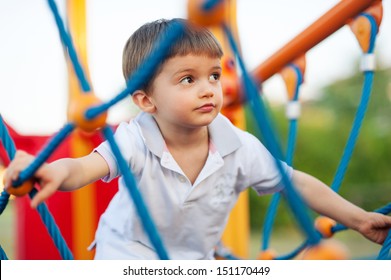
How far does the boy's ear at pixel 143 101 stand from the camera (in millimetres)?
705

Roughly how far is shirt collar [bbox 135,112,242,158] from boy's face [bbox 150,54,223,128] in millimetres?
72

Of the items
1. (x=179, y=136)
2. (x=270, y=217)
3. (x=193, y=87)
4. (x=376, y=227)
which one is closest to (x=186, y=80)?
(x=193, y=87)

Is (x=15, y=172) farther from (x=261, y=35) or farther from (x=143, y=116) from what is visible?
(x=261, y=35)

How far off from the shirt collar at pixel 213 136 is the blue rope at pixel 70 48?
0.21 meters

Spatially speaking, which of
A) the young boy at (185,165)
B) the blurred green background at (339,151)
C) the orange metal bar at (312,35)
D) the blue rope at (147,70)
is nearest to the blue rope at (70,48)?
the blue rope at (147,70)

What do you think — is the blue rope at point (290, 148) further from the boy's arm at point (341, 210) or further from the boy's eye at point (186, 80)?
the boy's eye at point (186, 80)

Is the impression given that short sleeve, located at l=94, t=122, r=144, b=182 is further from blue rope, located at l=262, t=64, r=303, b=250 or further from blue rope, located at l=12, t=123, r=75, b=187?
blue rope, located at l=262, t=64, r=303, b=250

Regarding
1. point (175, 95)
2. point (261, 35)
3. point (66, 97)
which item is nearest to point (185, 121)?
point (175, 95)

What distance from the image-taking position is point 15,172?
52cm

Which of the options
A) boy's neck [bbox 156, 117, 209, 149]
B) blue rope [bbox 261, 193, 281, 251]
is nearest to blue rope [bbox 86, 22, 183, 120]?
boy's neck [bbox 156, 117, 209, 149]

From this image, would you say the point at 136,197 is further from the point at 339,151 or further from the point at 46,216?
the point at 339,151

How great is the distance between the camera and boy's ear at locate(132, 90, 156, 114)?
2.31ft

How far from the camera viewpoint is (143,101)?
0.71m
